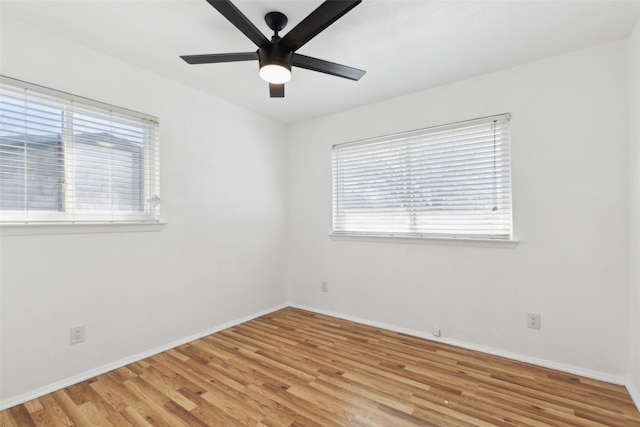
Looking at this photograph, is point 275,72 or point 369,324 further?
point 369,324

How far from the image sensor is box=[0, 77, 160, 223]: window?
2.01m

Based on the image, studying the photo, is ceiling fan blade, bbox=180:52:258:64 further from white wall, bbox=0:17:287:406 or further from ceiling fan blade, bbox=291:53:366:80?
white wall, bbox=0:17:287:406

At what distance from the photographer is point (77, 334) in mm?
2232

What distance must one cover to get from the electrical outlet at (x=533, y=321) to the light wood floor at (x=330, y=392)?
308mm

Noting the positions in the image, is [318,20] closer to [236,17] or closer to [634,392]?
[236,17]

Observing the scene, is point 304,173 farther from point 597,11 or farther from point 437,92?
point 597,11

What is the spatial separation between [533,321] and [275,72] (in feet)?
8.93

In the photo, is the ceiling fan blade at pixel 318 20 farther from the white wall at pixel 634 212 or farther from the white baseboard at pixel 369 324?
the white baseboard at pixel 369 324

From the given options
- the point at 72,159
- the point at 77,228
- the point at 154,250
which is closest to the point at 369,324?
the point at 154,250

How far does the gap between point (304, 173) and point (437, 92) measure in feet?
5.93

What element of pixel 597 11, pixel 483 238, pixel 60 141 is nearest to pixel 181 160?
pixel 60 141

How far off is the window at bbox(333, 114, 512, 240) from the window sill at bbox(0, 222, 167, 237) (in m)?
2.01

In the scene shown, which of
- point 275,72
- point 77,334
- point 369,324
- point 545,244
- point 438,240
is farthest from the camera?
point 369,324

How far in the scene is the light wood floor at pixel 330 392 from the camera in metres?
1.81
